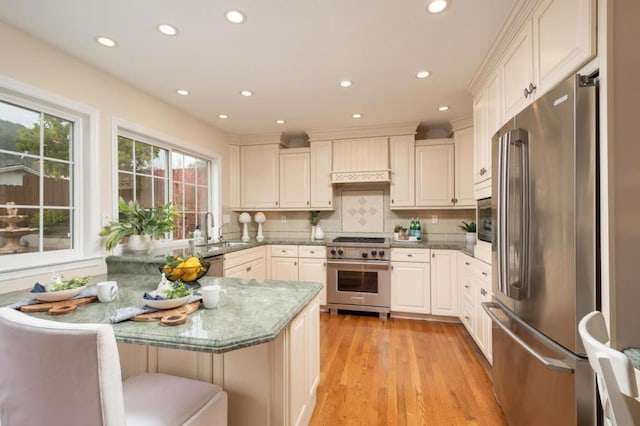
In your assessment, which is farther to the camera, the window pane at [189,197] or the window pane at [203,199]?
the window pane at [203,199]

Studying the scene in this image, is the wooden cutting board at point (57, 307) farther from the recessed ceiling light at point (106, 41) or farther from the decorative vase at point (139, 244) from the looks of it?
the recessed ceiling light at point (106, 41)

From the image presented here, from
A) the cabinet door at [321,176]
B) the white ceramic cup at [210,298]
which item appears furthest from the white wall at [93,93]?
the cabinet door at [321,176]

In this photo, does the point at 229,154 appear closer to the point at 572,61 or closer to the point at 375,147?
the point at 375,147

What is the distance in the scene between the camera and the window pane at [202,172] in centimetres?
368

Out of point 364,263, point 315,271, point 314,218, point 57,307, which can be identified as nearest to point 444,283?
point 364,263

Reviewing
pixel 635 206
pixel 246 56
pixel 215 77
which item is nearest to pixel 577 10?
pixel 635 206

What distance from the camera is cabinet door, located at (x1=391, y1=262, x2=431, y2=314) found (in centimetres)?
330

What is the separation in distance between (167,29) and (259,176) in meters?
2.46

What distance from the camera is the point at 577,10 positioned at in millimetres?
1150

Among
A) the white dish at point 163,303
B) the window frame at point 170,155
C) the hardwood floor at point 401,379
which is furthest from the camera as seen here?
the window frame at point 170,155

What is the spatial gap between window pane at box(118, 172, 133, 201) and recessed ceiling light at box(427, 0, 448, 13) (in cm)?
275

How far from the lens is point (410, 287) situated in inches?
132

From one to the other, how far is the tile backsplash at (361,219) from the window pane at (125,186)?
1457 millimetres

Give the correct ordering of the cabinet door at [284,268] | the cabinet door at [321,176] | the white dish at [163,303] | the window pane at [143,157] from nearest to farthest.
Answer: the white dish at [163,303] → the window pane at [143,157] → the cabinet door at [284,268] → the cabinet door at [321,176]
